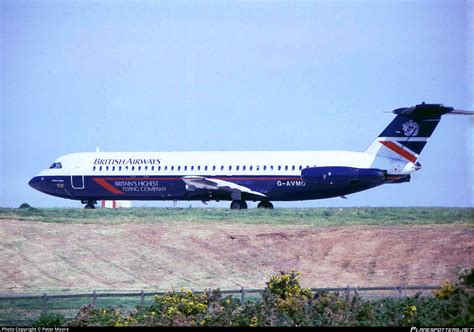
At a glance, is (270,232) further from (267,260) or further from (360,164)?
(360,164)

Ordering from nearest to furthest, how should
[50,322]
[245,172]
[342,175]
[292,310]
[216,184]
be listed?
[292,310], [50,322], [342,175], [245,172], [216,184]

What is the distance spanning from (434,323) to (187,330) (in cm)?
531

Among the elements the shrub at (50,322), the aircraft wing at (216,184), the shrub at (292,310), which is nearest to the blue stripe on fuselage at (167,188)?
the aircraft wing at (216,184)

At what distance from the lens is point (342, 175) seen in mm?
55188

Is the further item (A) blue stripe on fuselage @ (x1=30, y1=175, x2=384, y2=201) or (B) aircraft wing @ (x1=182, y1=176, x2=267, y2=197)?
(B) aircraft wing @ (x1=182, y1=176, x2=267, y2=197)

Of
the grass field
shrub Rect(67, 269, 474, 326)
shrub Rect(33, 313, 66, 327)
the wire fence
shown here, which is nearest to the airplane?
the grass field

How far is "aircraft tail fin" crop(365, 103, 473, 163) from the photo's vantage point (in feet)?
178

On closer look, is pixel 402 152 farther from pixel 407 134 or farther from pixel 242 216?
pixel 242 216

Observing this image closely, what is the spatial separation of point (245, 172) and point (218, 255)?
11.6 metres

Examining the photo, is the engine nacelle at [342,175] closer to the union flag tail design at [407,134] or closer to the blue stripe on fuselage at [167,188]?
the blue stripe on fuselage at [167,188]

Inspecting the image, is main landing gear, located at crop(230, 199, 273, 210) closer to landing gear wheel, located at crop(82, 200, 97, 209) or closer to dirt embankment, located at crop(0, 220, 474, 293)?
dirt embankment, located at crop(0, 220, 474, 293)

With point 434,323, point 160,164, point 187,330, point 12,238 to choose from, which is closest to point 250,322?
point 187,330

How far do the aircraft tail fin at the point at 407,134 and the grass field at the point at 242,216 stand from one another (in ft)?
10.7

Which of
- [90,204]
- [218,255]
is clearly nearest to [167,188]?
[90,204]
